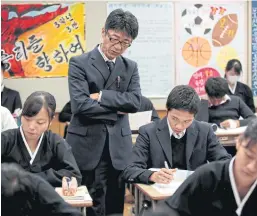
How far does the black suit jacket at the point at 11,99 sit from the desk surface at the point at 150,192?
295cm

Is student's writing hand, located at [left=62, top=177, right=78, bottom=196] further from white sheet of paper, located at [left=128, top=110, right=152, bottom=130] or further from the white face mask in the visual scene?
the white face mask

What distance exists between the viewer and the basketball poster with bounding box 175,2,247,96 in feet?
21.3

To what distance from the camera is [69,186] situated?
2.91 m

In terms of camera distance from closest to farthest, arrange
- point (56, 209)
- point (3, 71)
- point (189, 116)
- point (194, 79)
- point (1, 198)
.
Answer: point (1, 198), point (56, 209), point (189, 116), point (3, 71), point (194, 79)

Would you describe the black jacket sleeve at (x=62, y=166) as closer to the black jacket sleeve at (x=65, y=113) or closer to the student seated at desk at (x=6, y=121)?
the student seated at desk at (x=6, y=121)

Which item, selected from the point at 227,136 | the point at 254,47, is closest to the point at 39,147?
the point at 227,136

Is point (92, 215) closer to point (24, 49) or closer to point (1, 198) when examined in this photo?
point (1, 198)

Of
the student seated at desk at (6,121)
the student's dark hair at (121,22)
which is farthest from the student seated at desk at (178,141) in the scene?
the student seated at desk at (6,121)

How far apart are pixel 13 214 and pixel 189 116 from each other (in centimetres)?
163

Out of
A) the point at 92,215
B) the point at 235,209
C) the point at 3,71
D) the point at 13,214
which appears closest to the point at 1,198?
the point at 13,214

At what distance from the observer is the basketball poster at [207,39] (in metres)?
6.50

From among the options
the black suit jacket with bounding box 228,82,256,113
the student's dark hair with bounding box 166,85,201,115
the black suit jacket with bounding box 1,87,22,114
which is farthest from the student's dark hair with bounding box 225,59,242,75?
the student's dark hair with bounding box 166,85,201,115

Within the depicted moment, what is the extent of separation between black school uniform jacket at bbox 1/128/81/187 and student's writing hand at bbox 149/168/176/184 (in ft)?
1.51

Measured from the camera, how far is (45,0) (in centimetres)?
607
